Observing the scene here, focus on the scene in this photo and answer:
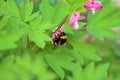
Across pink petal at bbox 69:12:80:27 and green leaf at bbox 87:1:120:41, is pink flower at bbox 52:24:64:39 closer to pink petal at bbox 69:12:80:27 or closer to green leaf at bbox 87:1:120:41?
pink petal at bbox 69:12:80:27

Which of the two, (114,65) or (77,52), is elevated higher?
(77,52)

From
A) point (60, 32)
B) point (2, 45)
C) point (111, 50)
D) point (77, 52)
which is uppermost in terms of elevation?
point (2, 45)

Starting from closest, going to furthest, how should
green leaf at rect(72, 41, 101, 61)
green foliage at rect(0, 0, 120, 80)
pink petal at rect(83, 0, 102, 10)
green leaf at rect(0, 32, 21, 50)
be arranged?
green leaf at rect(0, 32, 21, 50), green foliage at rect(0, 0, 120, 80), pink petal at rect(83, 0, 102, 10), green leaf at rect(72, 41, 101, 61)

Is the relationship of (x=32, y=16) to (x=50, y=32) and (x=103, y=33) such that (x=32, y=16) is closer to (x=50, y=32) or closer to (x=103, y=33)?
(x=50, y=32)

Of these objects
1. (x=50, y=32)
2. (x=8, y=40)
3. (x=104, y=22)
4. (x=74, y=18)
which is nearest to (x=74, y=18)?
(x=74, y=18)

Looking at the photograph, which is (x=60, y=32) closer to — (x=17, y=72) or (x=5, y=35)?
(x=5, y=35)

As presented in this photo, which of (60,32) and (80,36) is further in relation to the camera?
(80,36)

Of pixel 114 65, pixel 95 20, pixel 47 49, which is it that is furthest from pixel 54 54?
pixel 114 65

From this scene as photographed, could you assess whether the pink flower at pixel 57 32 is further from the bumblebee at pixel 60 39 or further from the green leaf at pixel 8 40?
the green leaf at pixel 8 40

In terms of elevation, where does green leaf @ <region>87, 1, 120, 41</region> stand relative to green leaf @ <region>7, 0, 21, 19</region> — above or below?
below

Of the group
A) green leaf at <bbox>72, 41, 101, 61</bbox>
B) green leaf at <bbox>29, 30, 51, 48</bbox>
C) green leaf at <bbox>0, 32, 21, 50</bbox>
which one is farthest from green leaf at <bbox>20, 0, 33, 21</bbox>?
green leaf at <bbox>0, 32, 21, 50</bbox>

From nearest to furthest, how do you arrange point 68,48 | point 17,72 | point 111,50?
point 17,72, point 68,48, point 111,50
